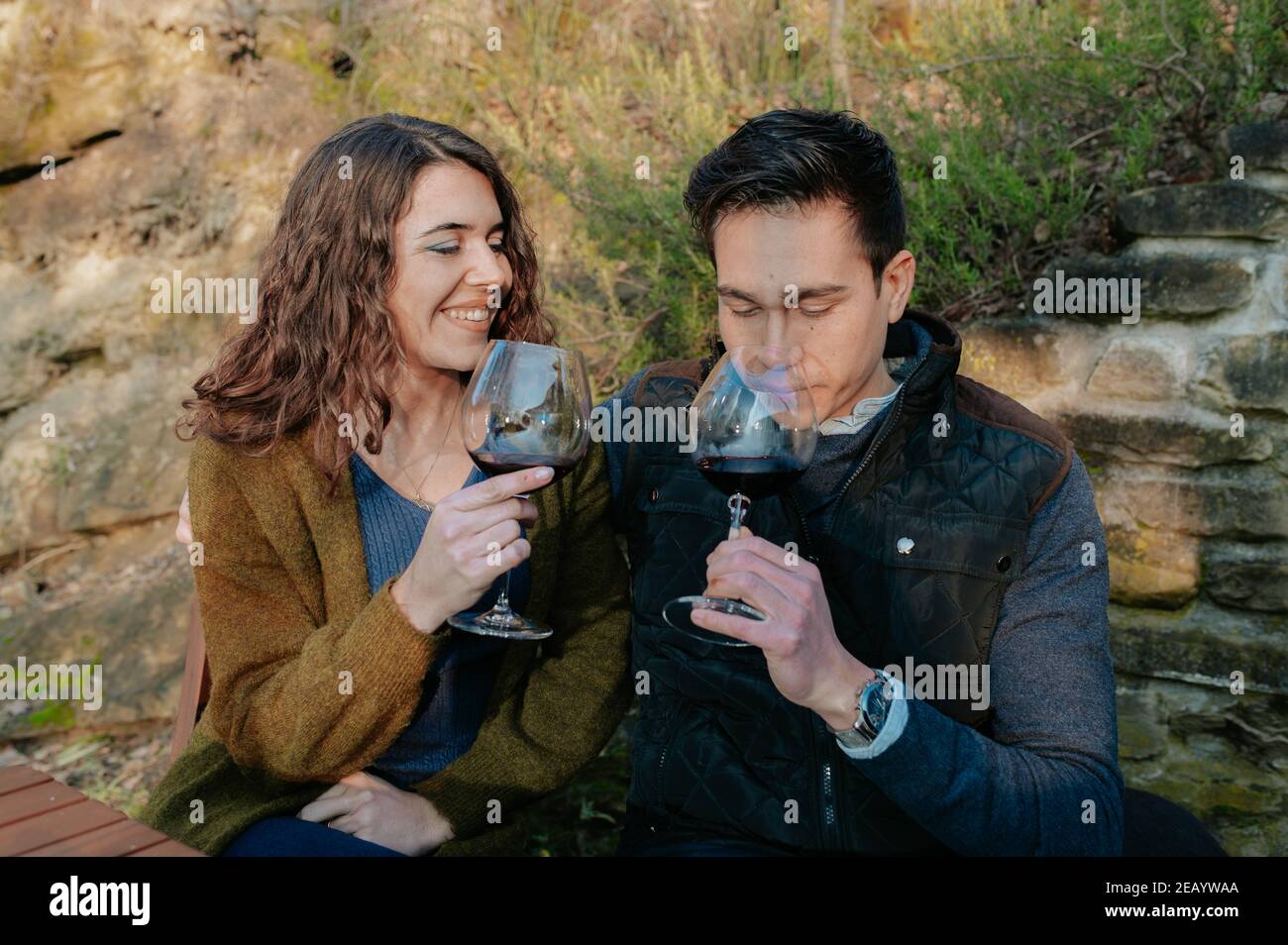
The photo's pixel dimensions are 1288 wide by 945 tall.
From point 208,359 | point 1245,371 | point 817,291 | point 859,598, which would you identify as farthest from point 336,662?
point 208,359

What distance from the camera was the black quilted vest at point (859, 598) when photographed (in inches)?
78.3

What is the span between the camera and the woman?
6.78ft

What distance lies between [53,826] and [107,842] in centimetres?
13

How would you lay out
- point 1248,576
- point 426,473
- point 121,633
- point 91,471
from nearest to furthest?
point 426,473, point 1248,576, point 121,633, point 91,471

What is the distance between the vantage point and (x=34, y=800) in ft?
5.64

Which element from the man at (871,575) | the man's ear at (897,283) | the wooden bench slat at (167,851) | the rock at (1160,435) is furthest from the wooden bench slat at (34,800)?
the rock at (1160,435)

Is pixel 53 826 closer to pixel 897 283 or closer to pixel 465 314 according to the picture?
pixel 465 314

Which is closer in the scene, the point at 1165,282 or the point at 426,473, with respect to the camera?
the point at 426,473

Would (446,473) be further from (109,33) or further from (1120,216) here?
(109,33)

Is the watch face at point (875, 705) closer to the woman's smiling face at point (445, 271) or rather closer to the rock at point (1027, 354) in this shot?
the woman's smiling face at point (445, 271)

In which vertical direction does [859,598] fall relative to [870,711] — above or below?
above

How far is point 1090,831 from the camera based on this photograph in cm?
182

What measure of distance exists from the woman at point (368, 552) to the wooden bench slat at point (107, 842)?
1.36ft
